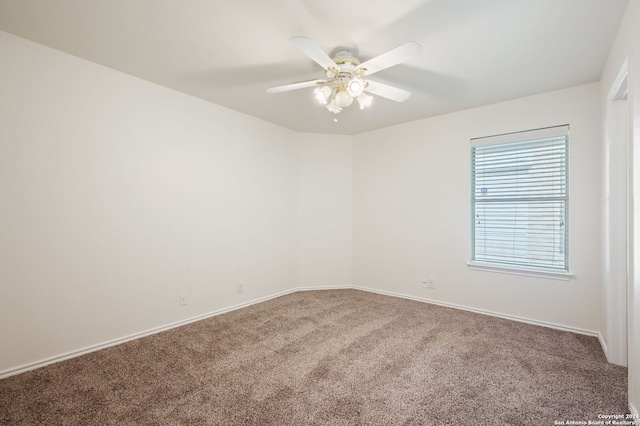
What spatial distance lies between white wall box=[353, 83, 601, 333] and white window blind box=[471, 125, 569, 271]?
0.11m

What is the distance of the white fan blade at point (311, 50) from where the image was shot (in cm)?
162

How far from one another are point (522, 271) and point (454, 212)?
97 centimetres

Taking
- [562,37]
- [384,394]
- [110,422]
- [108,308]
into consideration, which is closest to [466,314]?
[384,394]

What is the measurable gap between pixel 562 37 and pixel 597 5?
1.07ft

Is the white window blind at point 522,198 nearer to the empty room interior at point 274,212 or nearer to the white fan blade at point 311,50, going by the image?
the empty room interior at point 274,212

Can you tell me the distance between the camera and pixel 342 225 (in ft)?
15.3

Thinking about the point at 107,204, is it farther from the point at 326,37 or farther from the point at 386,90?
the point at 386,90

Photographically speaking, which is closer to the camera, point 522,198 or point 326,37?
point 326,37

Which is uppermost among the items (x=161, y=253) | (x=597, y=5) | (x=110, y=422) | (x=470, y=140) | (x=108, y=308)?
(x=597, y=5)

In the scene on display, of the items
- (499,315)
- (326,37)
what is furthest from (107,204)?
(499,315)

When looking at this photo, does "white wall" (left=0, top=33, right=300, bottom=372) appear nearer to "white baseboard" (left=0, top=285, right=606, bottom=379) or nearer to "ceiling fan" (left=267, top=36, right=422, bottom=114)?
"white baseboard" (left=0, top=285, right=606, bottom=379)

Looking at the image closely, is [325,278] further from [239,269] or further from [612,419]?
[612,419]

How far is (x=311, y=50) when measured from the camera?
1.74 metres

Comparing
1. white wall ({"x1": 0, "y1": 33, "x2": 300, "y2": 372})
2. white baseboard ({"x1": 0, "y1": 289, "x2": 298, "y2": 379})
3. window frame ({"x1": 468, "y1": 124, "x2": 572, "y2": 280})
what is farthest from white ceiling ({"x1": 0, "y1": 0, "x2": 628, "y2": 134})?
white baseboard ({"x1": 0, "y1": 289, "x2": 298, "y2": 379})
